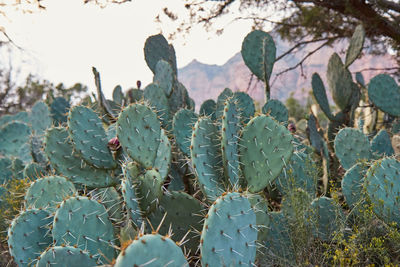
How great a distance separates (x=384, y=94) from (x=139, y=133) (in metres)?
2.87

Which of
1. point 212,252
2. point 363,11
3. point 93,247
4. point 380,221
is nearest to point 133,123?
point 93,247

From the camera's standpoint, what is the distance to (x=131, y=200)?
1826 mm

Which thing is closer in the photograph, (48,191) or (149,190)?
(149,190)

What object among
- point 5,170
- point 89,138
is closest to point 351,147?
point 89,138

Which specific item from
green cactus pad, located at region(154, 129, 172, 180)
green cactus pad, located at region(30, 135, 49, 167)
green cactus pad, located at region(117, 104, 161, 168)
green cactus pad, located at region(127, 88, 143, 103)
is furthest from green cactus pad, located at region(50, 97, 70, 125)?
green cactus pad, located at region(117, 104, 161, 168)

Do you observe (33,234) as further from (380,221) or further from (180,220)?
(380,221)

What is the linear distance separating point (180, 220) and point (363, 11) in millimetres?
4052

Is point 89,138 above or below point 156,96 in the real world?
below

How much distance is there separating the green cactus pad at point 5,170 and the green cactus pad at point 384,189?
3404 mm

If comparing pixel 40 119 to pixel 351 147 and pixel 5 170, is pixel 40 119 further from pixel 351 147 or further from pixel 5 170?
pixel 351 147

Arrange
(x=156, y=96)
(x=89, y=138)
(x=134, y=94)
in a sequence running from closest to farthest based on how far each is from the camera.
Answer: (x=89, y=138)
(x=156, y=96)
(x=134, y=94)

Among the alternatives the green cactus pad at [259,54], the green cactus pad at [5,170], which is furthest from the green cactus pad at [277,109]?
the green cactus pad at [5,170]

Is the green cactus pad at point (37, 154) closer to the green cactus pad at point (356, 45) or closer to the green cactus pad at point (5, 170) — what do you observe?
the green cactus pad at point (5, 170)

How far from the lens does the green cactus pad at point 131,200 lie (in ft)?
5.90
